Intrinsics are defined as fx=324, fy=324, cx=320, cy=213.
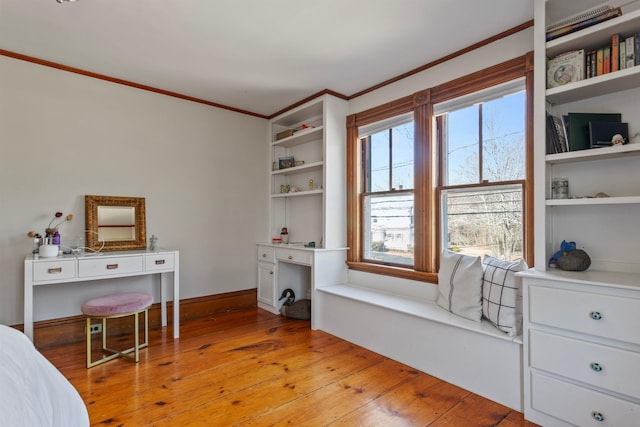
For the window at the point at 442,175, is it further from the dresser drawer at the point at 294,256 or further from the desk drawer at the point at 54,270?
the desk drawer at the point at 54,270

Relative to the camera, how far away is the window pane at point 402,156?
3127 millimetres

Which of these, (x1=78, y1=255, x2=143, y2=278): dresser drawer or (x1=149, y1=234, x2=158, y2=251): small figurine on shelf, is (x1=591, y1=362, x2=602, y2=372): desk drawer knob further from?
(x1=149, y1=234, x2=158, y2=251): small figurine on shelf

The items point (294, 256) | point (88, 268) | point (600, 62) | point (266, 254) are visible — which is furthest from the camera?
point (266, 254)

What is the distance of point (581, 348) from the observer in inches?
65.5

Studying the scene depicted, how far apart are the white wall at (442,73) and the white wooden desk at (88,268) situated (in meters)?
1.92

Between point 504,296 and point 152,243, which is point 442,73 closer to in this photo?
point 504,296

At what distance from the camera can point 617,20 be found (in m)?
1.70

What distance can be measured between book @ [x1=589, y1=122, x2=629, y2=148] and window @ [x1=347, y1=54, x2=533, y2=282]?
1.51ft

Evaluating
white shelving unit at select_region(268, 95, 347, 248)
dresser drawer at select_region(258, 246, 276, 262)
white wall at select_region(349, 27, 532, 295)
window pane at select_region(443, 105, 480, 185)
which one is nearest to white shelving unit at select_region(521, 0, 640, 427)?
white wall at select_region(349, 27, 532, 295)

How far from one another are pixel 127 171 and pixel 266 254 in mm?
1742

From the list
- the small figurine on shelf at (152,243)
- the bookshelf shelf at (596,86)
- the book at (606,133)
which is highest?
the bookshelf shelf at (596,86)

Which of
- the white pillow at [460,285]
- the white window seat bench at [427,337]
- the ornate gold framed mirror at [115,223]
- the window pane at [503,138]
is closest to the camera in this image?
the white window seat bench at [427,337]

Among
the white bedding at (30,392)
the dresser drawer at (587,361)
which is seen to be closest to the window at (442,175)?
the dresser drawer at (587,361)

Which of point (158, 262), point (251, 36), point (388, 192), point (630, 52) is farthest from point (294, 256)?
point (630, 52)
